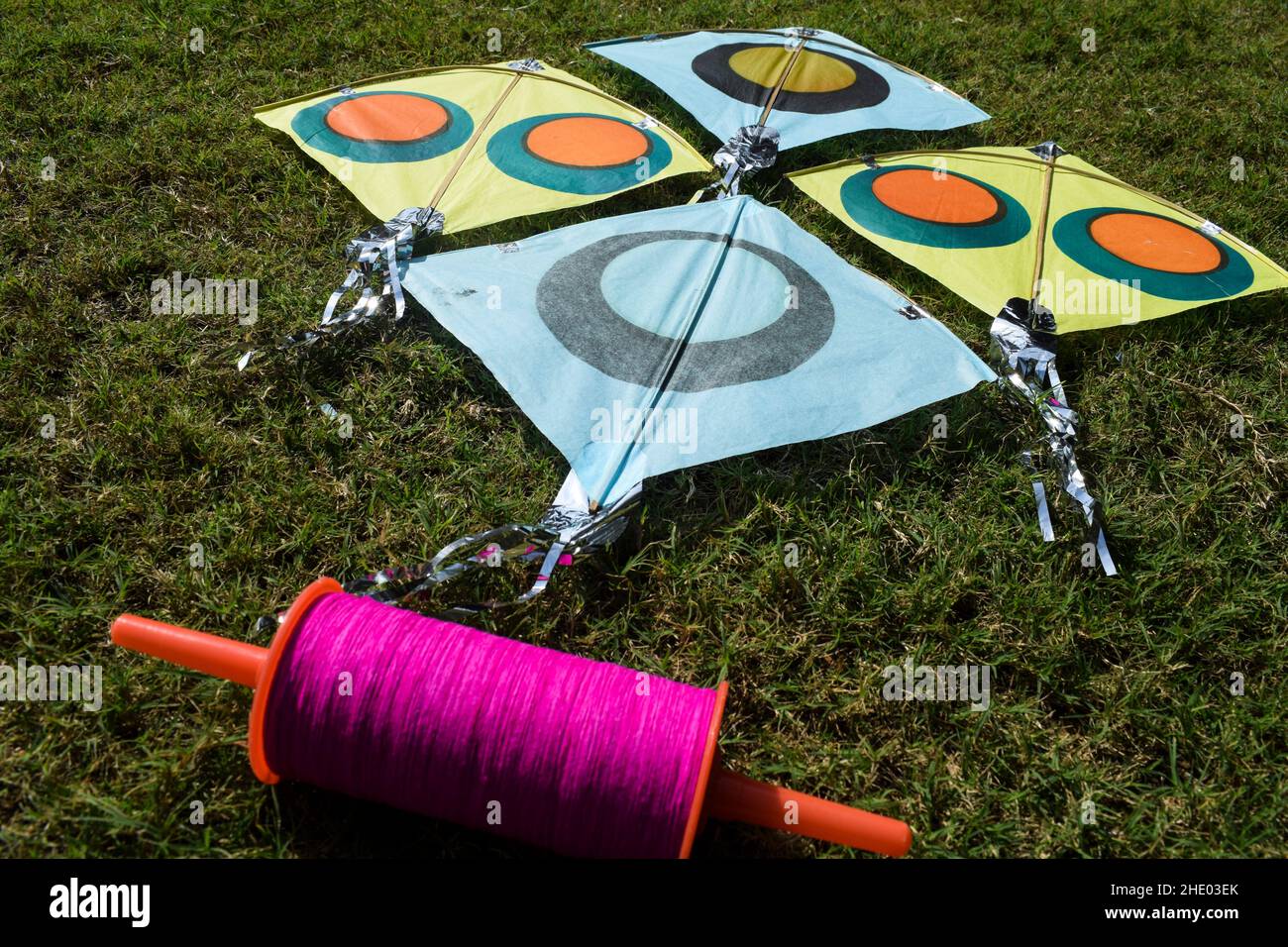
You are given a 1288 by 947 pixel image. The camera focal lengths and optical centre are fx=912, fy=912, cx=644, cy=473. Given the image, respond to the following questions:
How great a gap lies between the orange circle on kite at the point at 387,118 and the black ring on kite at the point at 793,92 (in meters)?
1.26

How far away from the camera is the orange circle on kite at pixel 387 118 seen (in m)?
3.40

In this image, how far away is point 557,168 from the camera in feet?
10.9

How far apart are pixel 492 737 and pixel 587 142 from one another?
8.41 ft

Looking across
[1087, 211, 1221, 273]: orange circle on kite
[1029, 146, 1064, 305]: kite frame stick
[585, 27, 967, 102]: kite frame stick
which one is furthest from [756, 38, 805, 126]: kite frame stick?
[1087, 211, 1221, 273]: orange circle on kite

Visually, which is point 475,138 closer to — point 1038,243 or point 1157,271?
point 1038,243

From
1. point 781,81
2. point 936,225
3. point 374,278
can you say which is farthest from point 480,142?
point 936,225

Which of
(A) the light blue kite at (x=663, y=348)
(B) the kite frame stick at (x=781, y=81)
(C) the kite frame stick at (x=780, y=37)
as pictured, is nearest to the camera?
(A) the light blue kite at (x=663, y=348)

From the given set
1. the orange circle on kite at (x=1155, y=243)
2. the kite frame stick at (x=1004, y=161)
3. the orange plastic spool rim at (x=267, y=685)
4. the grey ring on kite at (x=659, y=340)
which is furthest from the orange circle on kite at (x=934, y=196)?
the orange plastic spool rim at (x=267, y=685)

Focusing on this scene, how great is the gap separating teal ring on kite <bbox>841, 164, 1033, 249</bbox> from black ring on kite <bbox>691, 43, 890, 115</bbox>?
0.72m

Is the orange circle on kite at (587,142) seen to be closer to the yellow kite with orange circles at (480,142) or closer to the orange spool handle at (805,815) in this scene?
the yellow kite with orange circles at (480,142)

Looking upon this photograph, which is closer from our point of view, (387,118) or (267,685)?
(267,685)

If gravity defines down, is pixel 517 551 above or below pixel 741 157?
below

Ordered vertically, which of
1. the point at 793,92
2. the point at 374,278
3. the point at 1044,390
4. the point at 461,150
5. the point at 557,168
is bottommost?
the point at 1044,390

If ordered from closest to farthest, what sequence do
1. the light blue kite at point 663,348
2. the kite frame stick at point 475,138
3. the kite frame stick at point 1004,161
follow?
the light blue kite at point 663,348 → the kite frame stick at point 475,138 → the kite frame stick at point 1004,161
